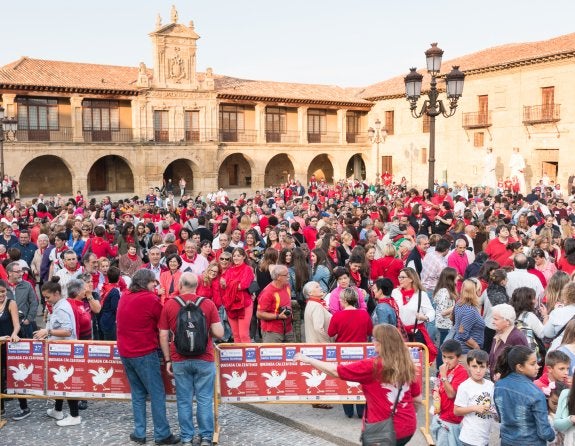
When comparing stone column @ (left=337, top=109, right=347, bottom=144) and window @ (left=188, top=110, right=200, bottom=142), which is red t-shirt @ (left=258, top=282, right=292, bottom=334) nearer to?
window @ (left=188, top=110, right=200, bottom=142)

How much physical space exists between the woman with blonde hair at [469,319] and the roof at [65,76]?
29.6 metres

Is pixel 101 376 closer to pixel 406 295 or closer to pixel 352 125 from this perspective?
pixel 406 295

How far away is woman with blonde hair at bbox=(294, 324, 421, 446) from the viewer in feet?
13.8

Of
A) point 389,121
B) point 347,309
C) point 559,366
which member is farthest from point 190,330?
point 389,121

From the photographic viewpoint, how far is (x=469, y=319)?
6.65m

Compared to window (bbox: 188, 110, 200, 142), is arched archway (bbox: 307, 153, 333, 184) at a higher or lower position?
lower

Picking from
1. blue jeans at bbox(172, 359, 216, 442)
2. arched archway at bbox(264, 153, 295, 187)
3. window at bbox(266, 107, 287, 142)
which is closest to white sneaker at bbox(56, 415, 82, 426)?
blue jeans at bbox(172, 359, 216, 442)

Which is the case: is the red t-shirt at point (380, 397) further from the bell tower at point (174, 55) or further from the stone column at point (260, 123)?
the stone column at point (260, 123)

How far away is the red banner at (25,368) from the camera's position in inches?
267

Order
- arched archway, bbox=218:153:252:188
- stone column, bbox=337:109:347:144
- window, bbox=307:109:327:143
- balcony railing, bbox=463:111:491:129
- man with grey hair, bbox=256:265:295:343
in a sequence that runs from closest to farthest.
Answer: man with grey hair, bbox=256:265:295:343
balcony railing, bbox=463:111:491:129
window, bbox=307:109:327:143
arched archway, bbox=218:153:252:188
stone column, bbox=337:109:347:144

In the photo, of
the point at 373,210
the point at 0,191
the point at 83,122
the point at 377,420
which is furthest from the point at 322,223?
the point at 83,122

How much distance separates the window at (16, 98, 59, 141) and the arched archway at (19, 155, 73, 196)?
2.72 meters

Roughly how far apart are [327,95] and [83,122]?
1667 centimetres

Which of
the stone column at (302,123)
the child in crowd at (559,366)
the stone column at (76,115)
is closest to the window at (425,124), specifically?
the stone column at (302,123)
